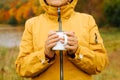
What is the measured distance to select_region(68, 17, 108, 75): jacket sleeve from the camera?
2.84 m

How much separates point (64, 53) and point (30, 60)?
21cm

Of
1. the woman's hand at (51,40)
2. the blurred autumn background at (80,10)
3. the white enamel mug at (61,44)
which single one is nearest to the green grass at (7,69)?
the woman's hand at (51,40)

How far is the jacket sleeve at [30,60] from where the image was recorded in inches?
113

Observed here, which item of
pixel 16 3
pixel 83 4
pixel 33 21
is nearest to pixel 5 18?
pixel 16 3

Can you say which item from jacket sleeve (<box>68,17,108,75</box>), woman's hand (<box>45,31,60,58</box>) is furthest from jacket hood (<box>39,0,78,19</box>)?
woman's hand (<box>45,31,60,58</box>)

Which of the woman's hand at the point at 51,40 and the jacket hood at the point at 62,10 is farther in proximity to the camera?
the jacket hood at the point at 62,10

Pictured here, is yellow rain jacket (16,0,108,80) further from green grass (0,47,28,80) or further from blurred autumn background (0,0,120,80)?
blurred autumn background (0,0,120,80)

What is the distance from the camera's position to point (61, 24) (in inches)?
114

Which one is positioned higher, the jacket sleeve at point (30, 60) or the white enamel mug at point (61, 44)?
the white enamel mug at point (61, 44)

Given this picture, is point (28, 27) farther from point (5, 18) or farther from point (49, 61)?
point (5, 18)

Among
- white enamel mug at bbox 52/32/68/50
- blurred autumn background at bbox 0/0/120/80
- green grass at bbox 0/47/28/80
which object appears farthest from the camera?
blurred autumn background at bbox 0/0/120/80

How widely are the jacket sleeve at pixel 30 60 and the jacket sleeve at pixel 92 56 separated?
6.6 inches

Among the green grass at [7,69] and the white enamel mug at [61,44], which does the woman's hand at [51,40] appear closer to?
the white enamel mug at [61,44]

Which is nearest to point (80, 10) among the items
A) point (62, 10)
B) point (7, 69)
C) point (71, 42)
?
point (7, 69)
